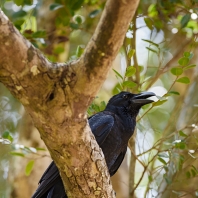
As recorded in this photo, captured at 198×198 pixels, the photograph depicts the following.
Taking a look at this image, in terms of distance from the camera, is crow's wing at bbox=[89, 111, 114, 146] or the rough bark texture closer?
the rough bark texture

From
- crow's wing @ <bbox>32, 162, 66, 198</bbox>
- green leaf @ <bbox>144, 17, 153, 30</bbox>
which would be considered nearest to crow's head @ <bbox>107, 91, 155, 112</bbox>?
green leaf @ <bbox>144, 17, 153, 30</bbox>

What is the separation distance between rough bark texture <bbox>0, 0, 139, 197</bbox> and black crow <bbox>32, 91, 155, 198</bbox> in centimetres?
91

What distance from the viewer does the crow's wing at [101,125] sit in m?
3.82

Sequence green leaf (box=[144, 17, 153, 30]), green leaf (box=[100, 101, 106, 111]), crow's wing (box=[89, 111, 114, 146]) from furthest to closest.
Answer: green leaf (box=[144, 17, 153, 30]), green leaf (box=[100, 101, 106, 111]), crow's wing (box=[89, 111, 114, 146])

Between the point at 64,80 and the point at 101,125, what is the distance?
1.39 m

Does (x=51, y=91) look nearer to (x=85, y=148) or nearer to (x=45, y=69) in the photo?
(x=45, y=69)

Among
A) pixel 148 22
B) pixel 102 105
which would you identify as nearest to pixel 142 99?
pixel 102 105

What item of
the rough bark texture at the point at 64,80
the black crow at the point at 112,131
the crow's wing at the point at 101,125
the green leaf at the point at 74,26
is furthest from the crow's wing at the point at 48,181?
the green leaf at the point at 74,26

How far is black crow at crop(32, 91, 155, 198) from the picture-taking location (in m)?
3.66

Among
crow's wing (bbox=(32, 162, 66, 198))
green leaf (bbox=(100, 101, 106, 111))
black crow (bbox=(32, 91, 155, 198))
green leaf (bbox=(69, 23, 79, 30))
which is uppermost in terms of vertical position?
green leaf (bbox=(69, 23, 79, 30))

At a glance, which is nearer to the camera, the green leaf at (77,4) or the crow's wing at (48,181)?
the crow's wing at (48,181)

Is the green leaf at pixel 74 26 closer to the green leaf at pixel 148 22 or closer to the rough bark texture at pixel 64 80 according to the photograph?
the green leaf at pixel 148 22

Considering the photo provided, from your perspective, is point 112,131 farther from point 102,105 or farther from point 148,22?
point 148,22

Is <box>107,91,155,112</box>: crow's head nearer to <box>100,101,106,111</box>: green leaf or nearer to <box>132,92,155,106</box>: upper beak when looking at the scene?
<box>132,92,155,106</box>: upper beak
